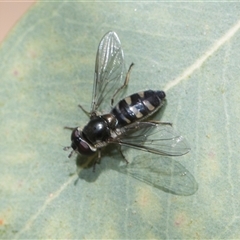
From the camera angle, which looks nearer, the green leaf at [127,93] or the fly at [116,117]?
the green leaf at [127,93]

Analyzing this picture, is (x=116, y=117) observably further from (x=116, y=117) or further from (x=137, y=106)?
(x=137, y=106)

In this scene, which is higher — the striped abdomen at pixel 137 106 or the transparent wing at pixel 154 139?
the striped abdomen at pixel 137 106

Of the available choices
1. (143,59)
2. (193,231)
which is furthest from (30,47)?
(193,231)

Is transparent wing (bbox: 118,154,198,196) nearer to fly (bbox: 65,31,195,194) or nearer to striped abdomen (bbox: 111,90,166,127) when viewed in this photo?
fly (bbox: 65,31,195,194)

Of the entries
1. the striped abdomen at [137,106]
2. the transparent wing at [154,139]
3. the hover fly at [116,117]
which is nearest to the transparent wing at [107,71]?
the hover fly at [116,117]

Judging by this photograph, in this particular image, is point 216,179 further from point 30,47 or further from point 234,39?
point 30,47

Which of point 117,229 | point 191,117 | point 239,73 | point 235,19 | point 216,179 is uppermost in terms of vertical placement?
point 235,19

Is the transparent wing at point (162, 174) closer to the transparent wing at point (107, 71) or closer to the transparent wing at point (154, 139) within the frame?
the transparent wing at point (154, 139)
